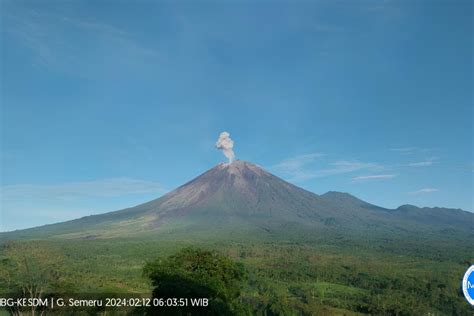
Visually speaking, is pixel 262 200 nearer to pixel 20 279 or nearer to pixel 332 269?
pixel 332 269

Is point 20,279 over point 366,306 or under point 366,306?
over

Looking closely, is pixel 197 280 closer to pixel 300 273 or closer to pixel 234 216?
pixel 300 273

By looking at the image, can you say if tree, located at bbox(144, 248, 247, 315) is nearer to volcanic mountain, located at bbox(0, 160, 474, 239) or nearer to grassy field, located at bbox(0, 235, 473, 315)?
grassy field, located at bbox(0, 235, 473, 315)

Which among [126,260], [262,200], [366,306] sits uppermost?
[262,200]

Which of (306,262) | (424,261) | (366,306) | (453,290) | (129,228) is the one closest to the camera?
(366,306)

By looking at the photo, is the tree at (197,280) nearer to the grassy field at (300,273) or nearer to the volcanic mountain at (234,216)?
the grassy field at (300,273)

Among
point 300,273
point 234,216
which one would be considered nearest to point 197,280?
point 300,273

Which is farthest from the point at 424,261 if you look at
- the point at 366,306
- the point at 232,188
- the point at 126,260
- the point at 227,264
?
the point at 232,188
